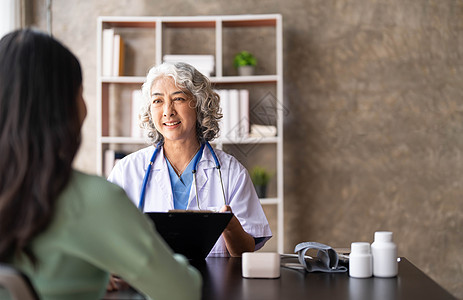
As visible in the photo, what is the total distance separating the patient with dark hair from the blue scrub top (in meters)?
1.39

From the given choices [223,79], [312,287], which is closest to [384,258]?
[312,287]

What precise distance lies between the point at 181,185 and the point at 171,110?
1.14ft

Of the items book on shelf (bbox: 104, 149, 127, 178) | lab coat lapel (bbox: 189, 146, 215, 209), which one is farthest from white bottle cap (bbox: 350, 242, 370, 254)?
book on shelf (bbox: 104, 149, 127, 178)

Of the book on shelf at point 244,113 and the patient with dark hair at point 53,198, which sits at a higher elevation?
the book on shelf at point 244,113

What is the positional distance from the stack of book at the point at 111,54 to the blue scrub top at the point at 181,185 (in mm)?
1704

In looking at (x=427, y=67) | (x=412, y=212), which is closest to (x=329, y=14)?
(x=427, y=67)

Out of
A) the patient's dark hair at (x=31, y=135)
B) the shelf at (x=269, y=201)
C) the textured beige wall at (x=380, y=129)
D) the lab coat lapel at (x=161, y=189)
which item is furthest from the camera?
the textured beige wall at (x=380, y=129)

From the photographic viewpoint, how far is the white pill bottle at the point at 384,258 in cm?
166

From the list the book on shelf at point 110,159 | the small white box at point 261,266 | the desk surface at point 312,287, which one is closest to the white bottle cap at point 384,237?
the desk surface at point 312,287

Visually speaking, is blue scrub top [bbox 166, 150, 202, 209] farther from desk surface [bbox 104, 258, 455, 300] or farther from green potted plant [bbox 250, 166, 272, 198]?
green potted plant [bbox 250, 166, 272, 198]

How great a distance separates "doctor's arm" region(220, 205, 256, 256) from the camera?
2195 mm

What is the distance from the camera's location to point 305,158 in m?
4.18

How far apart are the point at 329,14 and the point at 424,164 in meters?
1.33

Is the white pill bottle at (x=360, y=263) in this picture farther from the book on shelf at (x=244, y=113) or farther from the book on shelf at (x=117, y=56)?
the book on shelf at (x=117, y=56)
